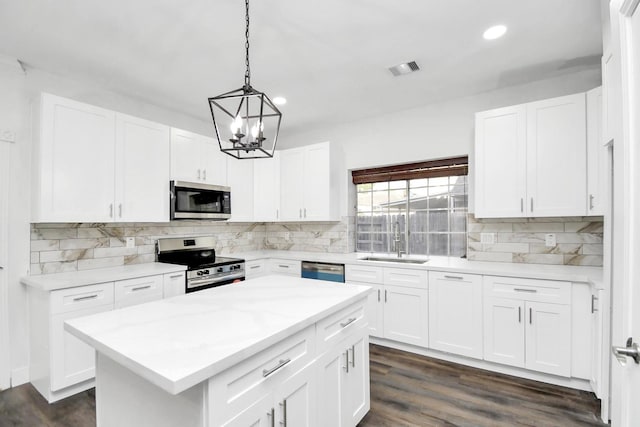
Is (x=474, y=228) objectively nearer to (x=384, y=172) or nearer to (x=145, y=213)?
(x=384, y=172)

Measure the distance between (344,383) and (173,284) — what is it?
1.98 metres

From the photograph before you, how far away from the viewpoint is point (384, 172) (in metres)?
3.99

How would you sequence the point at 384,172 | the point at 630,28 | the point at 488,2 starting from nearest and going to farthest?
the point at 630,28
the point at 488,2
the point at 384,172

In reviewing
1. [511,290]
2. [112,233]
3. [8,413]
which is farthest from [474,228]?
[8,413]

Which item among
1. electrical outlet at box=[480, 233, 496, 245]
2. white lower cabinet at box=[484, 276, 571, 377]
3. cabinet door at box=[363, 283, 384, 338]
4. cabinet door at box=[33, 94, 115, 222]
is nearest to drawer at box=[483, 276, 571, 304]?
white lower cabinet at box=[484, 276, 571, 377]

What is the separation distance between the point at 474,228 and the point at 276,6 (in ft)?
9.04

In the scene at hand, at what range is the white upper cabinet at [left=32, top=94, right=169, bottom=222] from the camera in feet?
7.92

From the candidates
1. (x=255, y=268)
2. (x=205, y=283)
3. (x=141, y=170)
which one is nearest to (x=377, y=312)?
(x=255, y=268)

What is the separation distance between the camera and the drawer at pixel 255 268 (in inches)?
150

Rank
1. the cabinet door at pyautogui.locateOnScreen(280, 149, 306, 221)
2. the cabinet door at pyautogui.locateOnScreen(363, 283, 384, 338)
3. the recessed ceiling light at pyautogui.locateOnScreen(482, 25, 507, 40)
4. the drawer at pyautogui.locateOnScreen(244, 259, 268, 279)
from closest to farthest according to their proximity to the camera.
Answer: the recessed ceiling light at pyautogui.locateOnScreen(482, 25, 507, 40), the cabinet door at pyautogui.locateOnScreen(363, 283, 384, 338), the drawer at pyautogui.locateOnScreen(244, 259, 268, 279), the cabinet door at pyautogui.locateOnScreen(280, 149, 306, 221)

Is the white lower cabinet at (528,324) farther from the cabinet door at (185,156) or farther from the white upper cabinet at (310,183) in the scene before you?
the cabinet door at (185,156)

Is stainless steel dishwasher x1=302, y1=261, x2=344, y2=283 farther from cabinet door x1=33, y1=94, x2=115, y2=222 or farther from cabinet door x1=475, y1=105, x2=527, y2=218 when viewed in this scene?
cabinet door x1=33, y1=94, x2=115, y2=222

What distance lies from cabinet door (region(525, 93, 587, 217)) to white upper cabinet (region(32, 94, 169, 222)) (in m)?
3.46

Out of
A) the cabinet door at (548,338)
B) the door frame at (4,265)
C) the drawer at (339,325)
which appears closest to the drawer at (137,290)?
the door frame at (4,265)
